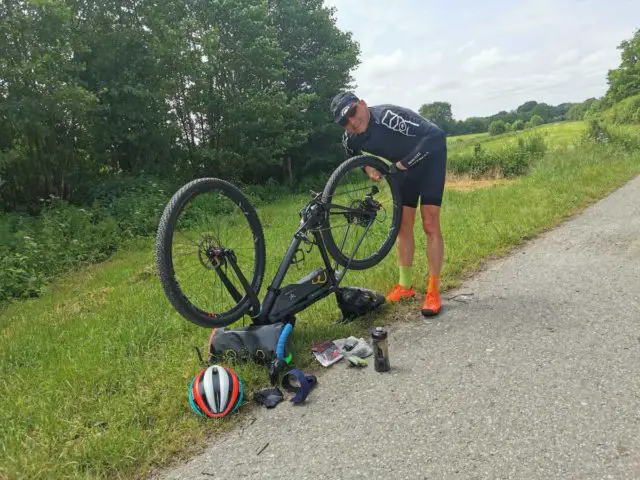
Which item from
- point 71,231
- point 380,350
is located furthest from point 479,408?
point 71,231

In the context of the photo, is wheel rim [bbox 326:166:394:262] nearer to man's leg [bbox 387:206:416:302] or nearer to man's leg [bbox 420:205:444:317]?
man's leg [bbox 387:206:416:302]

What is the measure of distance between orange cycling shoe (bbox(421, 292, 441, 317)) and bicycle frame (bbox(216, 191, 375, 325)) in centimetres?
88

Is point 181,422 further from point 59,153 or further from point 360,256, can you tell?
point 59,153

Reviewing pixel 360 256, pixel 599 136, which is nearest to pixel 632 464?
pixel 360 256

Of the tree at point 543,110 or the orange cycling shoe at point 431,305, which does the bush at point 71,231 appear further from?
the tree at point 543,110

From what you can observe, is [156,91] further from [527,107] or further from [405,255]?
[527,107]

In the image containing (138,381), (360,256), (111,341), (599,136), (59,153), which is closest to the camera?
(138,381)

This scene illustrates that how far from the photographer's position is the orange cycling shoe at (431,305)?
13.9ft

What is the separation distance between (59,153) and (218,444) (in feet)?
49.7

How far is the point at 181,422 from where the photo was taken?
9.60 feet

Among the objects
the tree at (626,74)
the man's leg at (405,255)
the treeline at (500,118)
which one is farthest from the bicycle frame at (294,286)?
the tree at (626,74)

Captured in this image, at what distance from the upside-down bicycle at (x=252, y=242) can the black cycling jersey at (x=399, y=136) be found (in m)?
0.17

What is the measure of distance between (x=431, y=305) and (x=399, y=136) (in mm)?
1655

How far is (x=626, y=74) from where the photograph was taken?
54406mm
